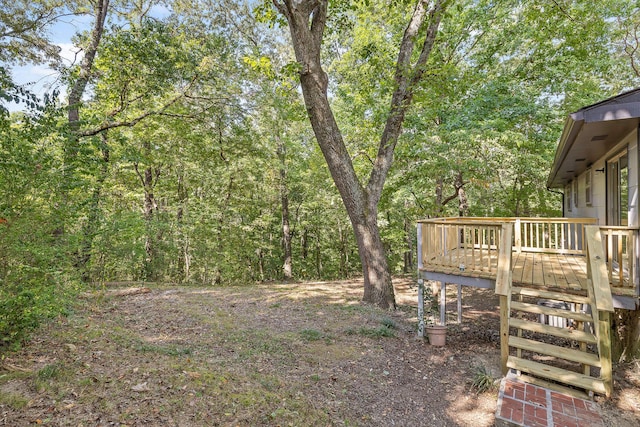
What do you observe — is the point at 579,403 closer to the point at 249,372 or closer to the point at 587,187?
the point at 249,372

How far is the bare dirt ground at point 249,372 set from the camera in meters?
3.12

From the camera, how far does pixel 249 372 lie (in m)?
4.21

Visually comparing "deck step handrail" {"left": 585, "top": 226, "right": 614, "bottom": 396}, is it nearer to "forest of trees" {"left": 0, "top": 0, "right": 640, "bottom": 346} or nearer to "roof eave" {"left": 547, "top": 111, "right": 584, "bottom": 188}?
"roof eave" {"left": 547, "top": 111, "right": 584, "bottom": 188}

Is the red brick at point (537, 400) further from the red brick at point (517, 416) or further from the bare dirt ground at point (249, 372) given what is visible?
the bare dirt ground at point (249, 372)

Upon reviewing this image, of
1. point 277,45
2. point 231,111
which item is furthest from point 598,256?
point 277,45

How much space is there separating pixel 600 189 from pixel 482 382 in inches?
216

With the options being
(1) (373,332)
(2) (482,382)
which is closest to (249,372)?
(1) (373,332)

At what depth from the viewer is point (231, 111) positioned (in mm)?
11469

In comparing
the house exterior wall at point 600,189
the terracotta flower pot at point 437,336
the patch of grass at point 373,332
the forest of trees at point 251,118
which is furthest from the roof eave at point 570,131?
the patch of grass at point 373,332

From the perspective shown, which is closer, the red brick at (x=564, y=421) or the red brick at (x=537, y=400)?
the red brick at (x=564, y=421)

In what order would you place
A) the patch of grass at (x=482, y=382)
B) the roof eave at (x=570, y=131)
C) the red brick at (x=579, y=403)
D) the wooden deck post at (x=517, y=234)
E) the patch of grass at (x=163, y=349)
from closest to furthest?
the red brick at (x=579, y=403) < the roof eave at (x=570, y=131) < the patch of grass at (x=482, y=382) < the patch of grass at (x=163, y=349) < the wooden deck post at (x=517, y=234)

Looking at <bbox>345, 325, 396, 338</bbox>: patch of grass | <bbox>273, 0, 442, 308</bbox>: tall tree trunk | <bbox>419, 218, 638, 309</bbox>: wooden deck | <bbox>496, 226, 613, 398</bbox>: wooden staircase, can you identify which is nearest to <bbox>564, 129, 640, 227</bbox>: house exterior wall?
<bbox>419, 218, 638, 309</bbox>: wooden deck

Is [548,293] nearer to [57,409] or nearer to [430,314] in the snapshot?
[430,314]

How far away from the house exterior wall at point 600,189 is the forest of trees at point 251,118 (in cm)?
138
